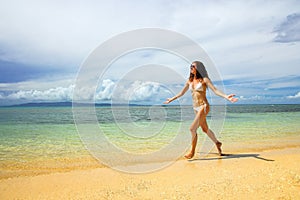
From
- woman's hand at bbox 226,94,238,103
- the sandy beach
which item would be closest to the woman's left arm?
woman's hand at bbox 226,94,238,103

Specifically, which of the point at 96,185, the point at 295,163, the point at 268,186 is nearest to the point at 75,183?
the point at 96,185

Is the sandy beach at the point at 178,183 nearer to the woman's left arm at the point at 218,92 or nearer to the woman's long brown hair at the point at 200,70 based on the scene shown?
the woman's left arm at the point at 218,92

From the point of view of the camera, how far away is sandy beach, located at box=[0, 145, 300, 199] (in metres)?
3.93

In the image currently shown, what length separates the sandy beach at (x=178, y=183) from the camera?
155 inches

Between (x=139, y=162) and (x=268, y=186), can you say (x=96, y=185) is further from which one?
(x=268, y=186)

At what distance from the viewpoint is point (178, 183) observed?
4566 millimetres

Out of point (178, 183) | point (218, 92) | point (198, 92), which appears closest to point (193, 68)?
point (198, 92)

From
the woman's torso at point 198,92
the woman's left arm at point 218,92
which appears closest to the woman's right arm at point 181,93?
the woman's torso at point 198,92

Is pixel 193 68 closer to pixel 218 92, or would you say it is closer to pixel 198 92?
pixel 198 92

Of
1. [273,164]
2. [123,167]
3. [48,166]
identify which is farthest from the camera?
[48,166]

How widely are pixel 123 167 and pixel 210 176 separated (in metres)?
2.28

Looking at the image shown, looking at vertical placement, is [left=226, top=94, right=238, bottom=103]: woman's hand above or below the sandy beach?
above

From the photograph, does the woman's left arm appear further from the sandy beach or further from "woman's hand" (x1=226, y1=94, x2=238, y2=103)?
the sandy beach

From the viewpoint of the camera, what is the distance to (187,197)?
3.78m
